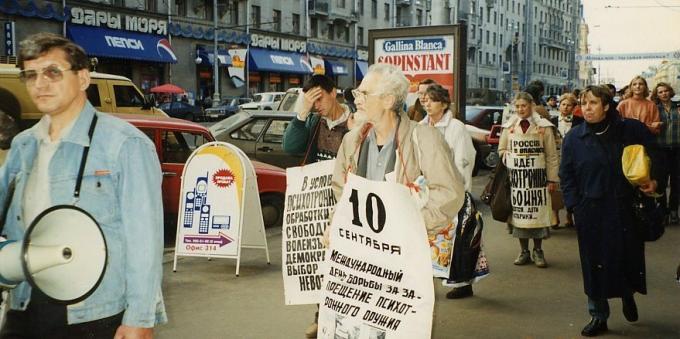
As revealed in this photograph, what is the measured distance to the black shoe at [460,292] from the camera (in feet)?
20.6

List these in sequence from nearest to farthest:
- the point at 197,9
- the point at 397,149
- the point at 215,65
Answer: the point at 397,149, the point at 215,65, the point at 197,9

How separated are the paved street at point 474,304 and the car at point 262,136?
3.37 metres

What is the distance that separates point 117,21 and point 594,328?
3460cm

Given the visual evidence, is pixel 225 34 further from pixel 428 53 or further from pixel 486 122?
Result: pixel 428 53

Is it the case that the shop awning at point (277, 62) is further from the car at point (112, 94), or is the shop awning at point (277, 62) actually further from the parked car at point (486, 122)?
the car at point (112, 94)

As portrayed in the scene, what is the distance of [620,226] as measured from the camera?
5105mm

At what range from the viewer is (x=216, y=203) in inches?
285

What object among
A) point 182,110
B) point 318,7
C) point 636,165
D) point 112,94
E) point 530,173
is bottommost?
point 530,173

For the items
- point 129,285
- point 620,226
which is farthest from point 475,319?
point 129,285

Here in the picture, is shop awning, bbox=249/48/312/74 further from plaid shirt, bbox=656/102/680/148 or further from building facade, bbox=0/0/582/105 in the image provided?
plaid shirt, bbox=656/102/680/148

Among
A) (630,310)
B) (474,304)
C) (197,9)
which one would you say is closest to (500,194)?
(474,304)

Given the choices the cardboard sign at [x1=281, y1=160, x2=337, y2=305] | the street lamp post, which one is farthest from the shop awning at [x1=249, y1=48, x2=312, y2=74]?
the cardboard sign at [x1=281, y1=160, x2=337, y2=305]

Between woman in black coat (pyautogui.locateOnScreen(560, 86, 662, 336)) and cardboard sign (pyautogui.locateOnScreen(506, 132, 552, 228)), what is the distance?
224cm

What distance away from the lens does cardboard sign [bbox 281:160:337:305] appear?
507 cm
